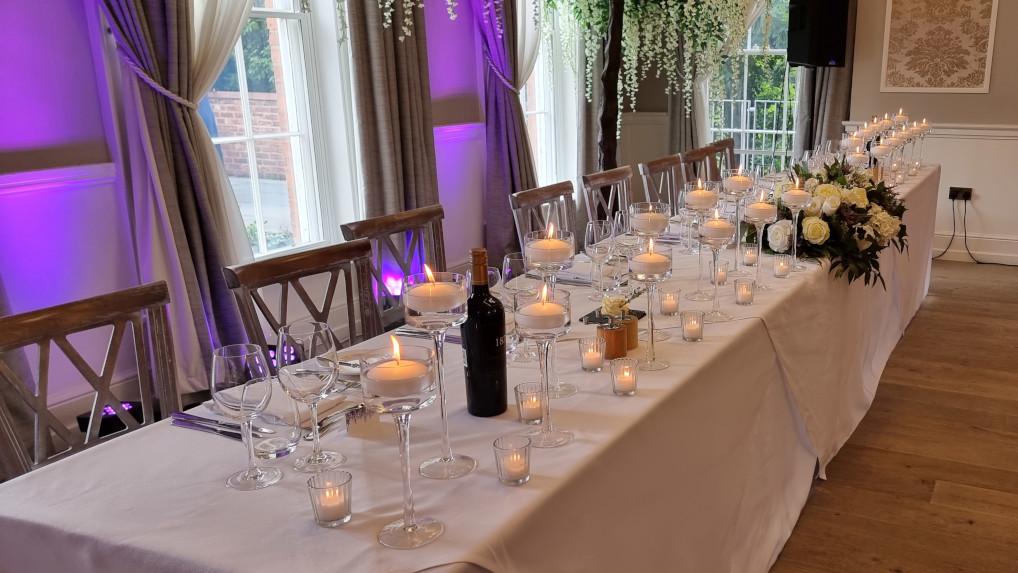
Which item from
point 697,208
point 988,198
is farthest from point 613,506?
point 988,198

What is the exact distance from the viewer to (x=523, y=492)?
1.23 meters

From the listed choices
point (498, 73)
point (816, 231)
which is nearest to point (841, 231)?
point (816, 231)

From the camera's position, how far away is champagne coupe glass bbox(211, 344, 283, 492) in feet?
4.21

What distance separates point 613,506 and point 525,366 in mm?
459

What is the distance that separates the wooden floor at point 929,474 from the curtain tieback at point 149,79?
8.64ft

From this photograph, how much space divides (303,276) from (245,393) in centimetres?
92

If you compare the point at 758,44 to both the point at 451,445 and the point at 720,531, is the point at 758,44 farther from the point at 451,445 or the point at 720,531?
the point at 451,445

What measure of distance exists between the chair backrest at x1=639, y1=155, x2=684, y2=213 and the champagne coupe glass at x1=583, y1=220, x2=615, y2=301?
1.50 m

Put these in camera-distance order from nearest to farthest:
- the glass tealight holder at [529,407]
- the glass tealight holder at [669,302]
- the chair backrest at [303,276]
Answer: the glass tealight holder at [529,407], the chair backrest at [303,276], the glass tealight holder at [669,302]

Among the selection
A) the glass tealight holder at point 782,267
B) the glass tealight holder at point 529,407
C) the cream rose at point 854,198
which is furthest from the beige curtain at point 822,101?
the glass tealight holder at point 529,407

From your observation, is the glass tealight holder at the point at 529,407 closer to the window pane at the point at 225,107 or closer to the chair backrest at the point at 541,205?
the chair backrest at the point at 541,205

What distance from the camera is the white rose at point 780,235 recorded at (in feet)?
8.57

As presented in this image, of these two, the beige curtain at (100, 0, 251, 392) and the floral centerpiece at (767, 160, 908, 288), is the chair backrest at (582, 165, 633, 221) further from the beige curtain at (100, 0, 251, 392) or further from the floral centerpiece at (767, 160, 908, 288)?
the beige curtain at (100, 0, 251, 392)

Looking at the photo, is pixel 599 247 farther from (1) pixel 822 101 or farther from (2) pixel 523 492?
(1) pixel 822 101
